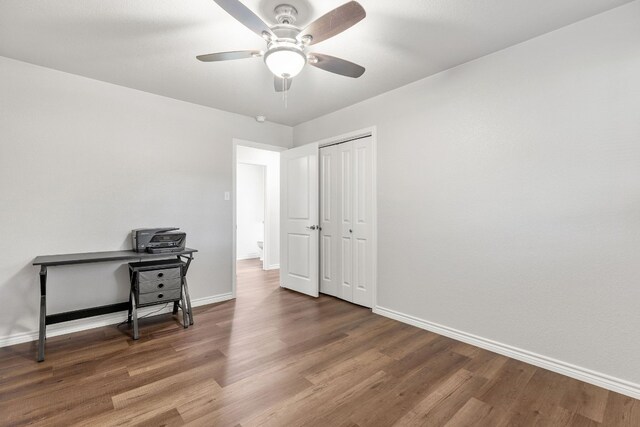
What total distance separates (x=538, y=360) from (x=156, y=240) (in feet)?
11.6

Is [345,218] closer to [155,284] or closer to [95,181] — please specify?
[155,284]

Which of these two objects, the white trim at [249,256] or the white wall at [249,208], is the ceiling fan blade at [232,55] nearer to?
the white wall at [249,208]

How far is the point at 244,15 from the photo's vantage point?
5.10 ft

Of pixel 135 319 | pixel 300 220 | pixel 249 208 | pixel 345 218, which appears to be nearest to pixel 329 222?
pixel 345 218

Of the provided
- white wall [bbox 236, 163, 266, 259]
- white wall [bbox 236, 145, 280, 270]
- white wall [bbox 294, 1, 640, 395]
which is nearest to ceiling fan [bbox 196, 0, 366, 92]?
white wall [bbox 294, 1, 640, 395]

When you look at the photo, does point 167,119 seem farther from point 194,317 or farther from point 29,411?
point 29,411

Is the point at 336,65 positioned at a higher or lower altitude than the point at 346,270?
higher

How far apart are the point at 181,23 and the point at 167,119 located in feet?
5.27

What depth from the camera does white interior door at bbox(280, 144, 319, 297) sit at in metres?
4.02

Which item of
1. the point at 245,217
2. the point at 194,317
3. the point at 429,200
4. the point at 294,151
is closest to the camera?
the point at 429,200

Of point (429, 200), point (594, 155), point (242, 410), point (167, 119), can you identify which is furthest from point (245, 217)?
point (594, 155)

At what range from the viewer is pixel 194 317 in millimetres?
3252

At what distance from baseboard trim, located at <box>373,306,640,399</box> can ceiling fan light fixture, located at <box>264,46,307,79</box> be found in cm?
259

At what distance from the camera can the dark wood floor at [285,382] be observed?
168cm
